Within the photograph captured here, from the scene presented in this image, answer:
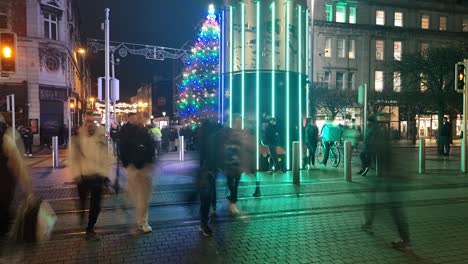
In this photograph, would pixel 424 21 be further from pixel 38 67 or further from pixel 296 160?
pixel 296 160

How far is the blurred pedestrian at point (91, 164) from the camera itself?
6.07 m

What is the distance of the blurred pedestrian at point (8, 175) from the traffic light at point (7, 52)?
19.0ft

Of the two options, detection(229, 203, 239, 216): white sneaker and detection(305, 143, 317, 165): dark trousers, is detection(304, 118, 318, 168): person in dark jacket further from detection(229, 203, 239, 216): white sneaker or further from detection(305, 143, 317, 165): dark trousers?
detection(229, 203, 239, 216): white sneaker

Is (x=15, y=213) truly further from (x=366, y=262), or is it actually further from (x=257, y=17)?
(x=257, y=17)

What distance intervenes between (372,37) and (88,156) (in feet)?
134

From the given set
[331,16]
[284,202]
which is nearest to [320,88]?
[331,16]

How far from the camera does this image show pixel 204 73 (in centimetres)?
2550

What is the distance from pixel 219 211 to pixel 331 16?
36.6 meters

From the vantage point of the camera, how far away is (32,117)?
28.2m

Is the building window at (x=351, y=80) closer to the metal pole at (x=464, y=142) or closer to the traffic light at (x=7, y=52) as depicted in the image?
the metal pole at (x=464, y=142)

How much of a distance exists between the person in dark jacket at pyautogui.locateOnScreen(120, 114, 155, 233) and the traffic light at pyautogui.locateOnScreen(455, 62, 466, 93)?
1154 cm

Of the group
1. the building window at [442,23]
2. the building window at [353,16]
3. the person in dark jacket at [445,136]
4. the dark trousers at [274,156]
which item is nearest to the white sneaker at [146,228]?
the dark trousers at [274,156]

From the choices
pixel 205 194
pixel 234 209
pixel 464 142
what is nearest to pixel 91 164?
pixel 205 194

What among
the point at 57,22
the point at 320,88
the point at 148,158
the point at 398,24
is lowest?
the point at 148,158
